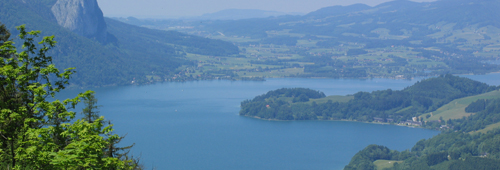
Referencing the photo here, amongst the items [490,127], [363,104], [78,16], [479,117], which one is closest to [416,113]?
[363,104]

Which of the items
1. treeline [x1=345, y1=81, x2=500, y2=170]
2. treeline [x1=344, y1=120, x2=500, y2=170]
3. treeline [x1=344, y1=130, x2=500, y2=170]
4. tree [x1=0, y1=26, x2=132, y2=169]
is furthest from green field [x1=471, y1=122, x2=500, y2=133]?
tree [x1=0, y1=26, x2=132, y2=169]

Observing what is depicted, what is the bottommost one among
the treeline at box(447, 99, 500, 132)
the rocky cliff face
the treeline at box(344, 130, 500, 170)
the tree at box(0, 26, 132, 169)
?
the treeline at box(344, 130, 500, 170)

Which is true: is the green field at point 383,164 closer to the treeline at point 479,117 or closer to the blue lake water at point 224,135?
the blue lake water at point 224,135

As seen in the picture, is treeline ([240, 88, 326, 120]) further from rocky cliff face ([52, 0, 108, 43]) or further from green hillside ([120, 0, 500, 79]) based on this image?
rocky cliff face ([52, 0, 108, 43])

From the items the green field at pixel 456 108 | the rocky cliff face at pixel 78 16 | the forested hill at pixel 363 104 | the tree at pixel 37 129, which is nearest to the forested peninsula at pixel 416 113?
the forested hill at pixel 363 104

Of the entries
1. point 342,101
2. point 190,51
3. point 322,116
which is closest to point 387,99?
point 342,101

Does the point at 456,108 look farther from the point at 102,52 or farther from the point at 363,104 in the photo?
the point at 102,52
